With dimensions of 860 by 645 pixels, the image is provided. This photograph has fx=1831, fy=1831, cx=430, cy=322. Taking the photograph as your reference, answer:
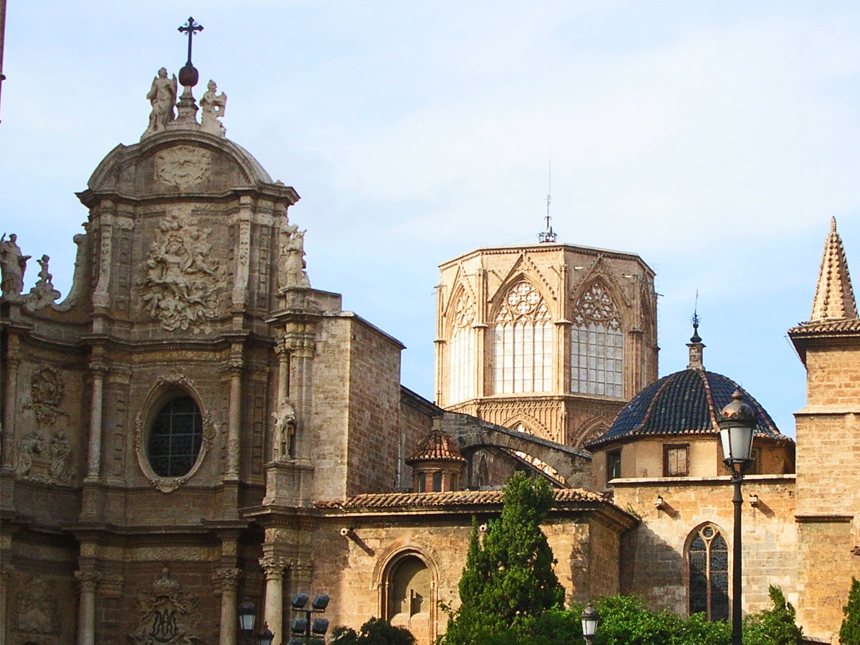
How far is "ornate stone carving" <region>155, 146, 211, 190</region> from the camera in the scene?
39906mm

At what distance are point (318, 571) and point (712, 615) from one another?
7.94m

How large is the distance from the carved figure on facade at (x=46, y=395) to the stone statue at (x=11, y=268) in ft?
5.87

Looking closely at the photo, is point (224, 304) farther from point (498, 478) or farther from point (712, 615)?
point (712, 615)

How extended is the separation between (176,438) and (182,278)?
3.44 m

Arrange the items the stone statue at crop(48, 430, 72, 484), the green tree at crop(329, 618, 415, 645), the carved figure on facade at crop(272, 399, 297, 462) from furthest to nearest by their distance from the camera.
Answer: the stone statue at crop(48, 430, 72, 484) < the carved figure on facade at crop(272, 399, 297, 462) < the green tree at crop(329, 618, 415, 645)

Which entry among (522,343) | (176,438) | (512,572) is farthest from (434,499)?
(522,343)

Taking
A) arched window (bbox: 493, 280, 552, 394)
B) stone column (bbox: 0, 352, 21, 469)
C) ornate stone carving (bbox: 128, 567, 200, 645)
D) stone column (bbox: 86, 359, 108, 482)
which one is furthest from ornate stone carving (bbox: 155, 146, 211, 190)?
arched window (bbox: 493, 280, 552, 394)

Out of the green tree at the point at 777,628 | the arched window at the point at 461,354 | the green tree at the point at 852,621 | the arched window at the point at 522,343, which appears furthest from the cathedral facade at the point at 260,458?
the arched window at the point at 461,354

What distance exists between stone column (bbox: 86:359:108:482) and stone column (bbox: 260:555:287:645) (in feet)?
15.0

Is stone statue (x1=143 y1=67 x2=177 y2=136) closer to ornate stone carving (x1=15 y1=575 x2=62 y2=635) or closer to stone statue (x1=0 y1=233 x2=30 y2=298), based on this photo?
stone statue (x1=0 y1=233 x2=30 y2=298)

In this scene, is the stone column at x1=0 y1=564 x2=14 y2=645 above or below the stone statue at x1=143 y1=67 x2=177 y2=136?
below

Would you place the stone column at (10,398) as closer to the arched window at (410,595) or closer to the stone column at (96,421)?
the stone column at (96,421)

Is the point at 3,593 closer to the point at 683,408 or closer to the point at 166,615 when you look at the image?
the point at 166,615

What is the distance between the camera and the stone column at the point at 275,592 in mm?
35875
